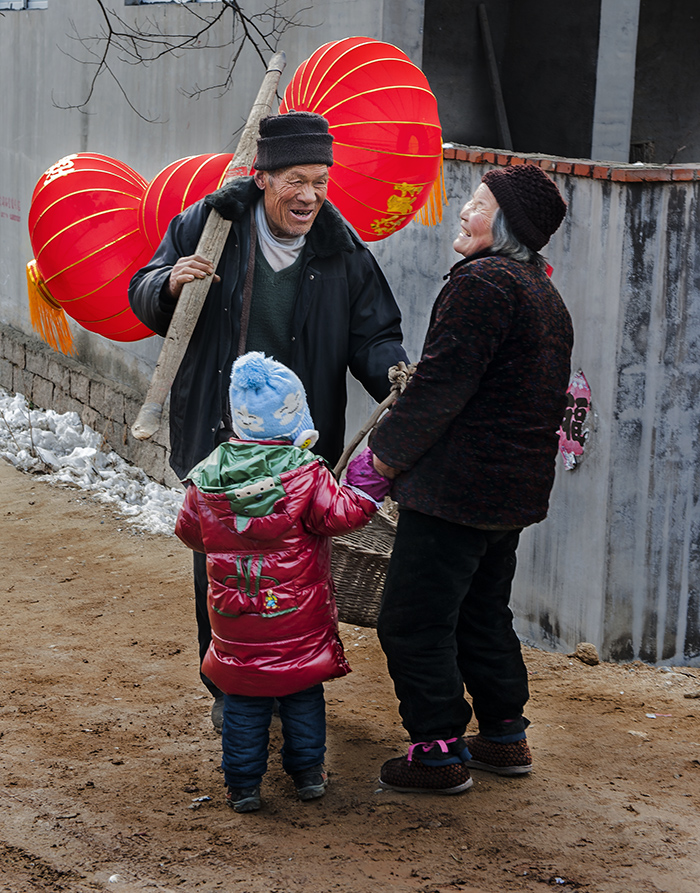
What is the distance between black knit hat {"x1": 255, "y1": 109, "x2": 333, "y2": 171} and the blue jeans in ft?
5.67

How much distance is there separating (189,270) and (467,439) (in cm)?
113

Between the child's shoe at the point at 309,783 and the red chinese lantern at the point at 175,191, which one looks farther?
the red chinese lantern at the point at 175,191

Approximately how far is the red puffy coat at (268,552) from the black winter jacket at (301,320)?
0.62 metres

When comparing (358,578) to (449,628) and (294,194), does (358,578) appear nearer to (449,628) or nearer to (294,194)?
(449,628)

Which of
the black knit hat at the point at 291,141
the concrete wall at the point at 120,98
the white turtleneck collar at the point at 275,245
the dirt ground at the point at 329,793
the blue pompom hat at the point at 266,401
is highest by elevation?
the concrete wall at the point at 120,98

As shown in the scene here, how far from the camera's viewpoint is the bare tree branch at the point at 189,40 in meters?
6.35

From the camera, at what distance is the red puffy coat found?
3.12 meters

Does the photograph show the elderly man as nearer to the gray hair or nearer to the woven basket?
the woven basket

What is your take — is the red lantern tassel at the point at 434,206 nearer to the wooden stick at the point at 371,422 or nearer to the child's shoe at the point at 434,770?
the wooden stick at the point at 371,422

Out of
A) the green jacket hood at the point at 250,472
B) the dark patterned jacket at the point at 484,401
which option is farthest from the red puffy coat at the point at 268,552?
the dark patterned jacket at the point at 484,401

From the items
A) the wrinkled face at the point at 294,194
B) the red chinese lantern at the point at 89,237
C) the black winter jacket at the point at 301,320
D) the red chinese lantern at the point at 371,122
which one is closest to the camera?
the wrinkled face at the point at 294,194

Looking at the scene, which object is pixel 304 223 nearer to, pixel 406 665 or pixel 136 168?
pixel 406 665

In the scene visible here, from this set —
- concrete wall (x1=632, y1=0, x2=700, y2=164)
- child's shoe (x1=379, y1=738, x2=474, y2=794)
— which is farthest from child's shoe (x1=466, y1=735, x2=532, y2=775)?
concrete wall (x1=632, y1=0, x2=700, y2=164)

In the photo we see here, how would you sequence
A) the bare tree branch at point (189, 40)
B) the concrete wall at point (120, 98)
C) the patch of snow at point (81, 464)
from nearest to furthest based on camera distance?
the concrete wall at point (120, 98) < the bare tree branch at point (189, 40) < the patch of snow at point (81, 464)
